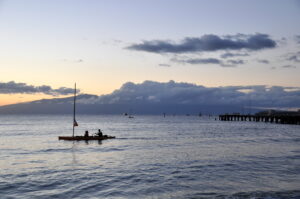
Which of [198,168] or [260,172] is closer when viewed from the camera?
[260,172]

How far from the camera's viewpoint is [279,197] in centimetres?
1884

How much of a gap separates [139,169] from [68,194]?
976cm

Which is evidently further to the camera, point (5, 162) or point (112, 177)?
point (5, 162)

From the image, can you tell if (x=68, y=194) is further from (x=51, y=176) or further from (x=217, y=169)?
A: (x=217, y=169)

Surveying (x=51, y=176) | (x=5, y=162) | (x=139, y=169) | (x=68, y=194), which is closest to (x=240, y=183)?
(x=139, y=169)

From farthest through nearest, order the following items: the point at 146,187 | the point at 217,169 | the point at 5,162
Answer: the point at 5,162
the point at 217,169
the point at 146,187

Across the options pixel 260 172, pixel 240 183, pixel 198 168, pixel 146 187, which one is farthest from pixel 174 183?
pixel 260 172

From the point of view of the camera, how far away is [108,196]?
19.2 m

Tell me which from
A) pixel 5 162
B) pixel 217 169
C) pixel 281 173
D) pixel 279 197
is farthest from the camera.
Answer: pixel 5 162

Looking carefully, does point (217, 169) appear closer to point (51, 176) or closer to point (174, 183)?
point (174, 183)

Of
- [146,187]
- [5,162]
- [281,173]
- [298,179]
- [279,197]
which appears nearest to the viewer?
[279,197]

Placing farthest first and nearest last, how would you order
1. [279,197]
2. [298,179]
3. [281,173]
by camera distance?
1. [281,173]
2. [298,179]
3. [279,197]

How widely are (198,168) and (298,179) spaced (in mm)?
8738

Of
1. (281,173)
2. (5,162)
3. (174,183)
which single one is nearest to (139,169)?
(174,183)
